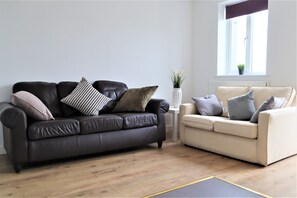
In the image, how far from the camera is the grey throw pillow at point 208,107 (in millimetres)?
3711

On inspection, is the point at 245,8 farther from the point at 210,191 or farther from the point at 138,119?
the point at 210,191

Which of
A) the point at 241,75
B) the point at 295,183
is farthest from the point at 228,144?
the point at 241,75

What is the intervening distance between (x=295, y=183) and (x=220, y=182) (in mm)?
1173

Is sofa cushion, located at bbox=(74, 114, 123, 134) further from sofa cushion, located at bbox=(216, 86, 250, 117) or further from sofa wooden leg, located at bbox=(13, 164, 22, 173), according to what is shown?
sofa cushion, located at bbox=(216, 86, 250, 117)

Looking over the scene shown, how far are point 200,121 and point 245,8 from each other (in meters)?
2.03

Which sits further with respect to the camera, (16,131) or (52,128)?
(52,128)

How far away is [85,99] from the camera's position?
3.41 metres

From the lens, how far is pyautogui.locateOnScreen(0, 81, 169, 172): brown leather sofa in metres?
2.69

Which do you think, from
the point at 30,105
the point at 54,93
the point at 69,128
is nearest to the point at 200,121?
the point at 69,128

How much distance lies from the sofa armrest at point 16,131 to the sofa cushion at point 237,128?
2.11 m

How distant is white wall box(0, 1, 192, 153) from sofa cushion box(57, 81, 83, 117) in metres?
0.23

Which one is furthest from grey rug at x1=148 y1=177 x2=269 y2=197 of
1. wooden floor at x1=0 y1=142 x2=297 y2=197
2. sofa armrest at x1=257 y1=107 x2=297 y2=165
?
sofa armrest at x1=257 y1=107 x2=297 y2=165

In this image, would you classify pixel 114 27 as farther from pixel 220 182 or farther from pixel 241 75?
pixel 220 182

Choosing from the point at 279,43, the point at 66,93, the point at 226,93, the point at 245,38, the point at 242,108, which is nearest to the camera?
the point at 242,108
